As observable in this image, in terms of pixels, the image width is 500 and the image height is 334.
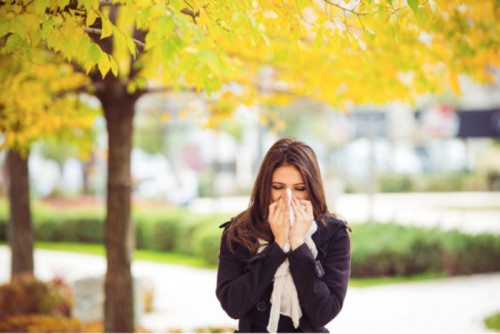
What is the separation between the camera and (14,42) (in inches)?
107

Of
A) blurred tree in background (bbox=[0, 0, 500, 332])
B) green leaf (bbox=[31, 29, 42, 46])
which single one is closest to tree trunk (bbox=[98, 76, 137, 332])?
blurred tree in background (bbox=[0, 0, 500, 332])

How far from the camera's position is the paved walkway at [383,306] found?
7.94 metres

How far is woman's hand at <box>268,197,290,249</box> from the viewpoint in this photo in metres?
2.46

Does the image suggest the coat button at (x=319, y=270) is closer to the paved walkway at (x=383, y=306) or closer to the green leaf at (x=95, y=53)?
the green leaf at (x=95, y=53)

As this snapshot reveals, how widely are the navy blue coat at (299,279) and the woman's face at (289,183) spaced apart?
0.18 meters

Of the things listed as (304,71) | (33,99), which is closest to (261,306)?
(304,71)

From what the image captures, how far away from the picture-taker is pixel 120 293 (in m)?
5.53

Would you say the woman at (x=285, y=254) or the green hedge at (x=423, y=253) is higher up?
the woman at (x=285, y=254)

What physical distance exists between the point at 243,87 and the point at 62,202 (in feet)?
55.6

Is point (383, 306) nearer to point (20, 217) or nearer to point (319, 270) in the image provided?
point (20, 217)

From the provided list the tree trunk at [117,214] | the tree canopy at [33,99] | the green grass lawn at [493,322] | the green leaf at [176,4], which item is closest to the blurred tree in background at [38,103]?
the tree canopy at [33,99]

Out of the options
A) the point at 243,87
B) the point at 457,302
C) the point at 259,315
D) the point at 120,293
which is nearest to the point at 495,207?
the point at 457,302

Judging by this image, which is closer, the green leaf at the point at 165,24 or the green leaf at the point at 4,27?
the green leaf at the point at 165,24

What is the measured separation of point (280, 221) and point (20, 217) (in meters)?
7.20
